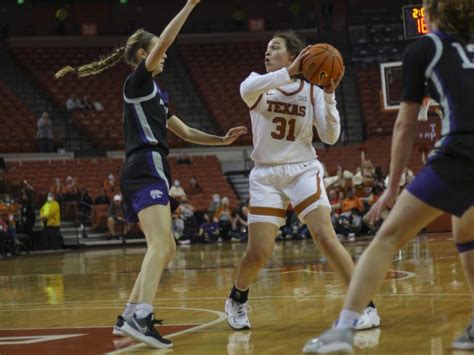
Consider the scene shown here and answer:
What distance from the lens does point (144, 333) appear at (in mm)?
5316

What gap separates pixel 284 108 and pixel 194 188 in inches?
742

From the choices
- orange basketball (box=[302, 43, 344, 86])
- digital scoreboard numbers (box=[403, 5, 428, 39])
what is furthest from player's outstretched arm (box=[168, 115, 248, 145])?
digital scoreboard numbers (box=[403, 5, 428, 39])

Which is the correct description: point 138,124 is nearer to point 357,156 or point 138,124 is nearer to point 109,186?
point 109,186

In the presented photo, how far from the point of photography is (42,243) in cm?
2222

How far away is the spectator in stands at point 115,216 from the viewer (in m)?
22.9

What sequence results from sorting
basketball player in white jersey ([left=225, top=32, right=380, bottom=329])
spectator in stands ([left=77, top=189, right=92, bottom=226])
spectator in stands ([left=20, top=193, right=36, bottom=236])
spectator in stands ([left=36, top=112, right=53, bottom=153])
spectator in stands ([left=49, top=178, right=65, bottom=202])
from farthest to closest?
spectator in stands ([left=36, top=112, right=53, bottom=153]) → spectator in stands ([left=77, top=189, right=92, bottom=226]) → spectator in stands ([left=49, top=178, right=65, bottom=202]) → spectator in stands ([left=20, top=193, right=36, bottom=236]) → basketball player in white jersey ([left=225, top=32, right=380, bottom=329])

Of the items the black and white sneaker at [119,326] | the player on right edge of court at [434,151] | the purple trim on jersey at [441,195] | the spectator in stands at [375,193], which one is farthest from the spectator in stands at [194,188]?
the purple trim on jersey at [441,195]

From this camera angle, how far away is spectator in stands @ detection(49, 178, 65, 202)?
23281 mm

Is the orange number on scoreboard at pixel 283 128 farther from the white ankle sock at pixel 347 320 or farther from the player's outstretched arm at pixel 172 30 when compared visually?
the white ankle sock at pixel 347 320

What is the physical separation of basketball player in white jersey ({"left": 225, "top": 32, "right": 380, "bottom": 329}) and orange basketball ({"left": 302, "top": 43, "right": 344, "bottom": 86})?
0.13m

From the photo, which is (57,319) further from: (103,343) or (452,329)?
(452,329)

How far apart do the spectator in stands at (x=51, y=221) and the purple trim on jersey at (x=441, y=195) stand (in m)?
18.0

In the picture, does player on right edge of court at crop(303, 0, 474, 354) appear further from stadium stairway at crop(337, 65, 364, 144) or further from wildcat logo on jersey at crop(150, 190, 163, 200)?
stadium stairway at crop(337, 65, 364, 144)

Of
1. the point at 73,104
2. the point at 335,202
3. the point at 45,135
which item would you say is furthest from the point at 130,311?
the point at 73,104
